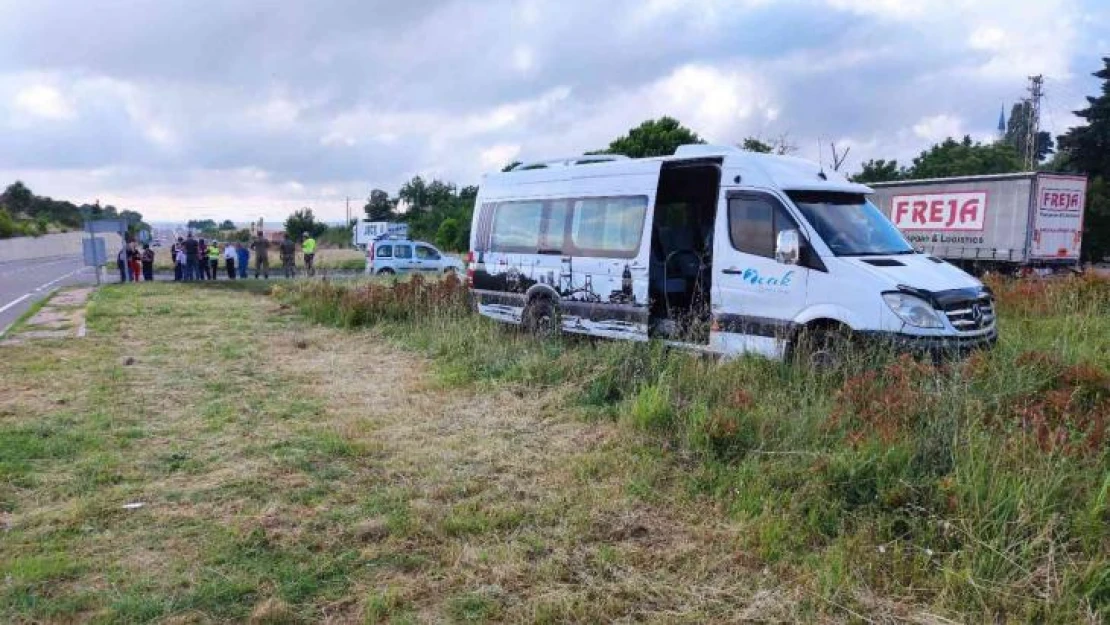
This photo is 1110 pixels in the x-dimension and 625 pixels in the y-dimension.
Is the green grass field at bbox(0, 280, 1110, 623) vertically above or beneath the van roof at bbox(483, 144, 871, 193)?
beneath

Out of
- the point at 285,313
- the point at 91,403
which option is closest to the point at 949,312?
the point at 91,403

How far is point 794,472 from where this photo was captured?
4.63 meters

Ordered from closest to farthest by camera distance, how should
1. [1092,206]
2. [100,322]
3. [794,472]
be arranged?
1. [794,472]
2. [100,322]
3. [1092,206]

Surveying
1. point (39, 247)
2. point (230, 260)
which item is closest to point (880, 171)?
point (230, 260)

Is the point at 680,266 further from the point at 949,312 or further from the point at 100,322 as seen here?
the point at 100,322

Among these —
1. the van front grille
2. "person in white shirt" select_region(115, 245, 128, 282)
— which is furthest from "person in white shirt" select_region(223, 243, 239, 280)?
the van front grille

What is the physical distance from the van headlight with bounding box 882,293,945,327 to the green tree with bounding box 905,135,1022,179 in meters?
42.7

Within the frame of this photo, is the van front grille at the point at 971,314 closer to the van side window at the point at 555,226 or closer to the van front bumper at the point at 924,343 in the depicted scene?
the van front bumper at the point at 924,343

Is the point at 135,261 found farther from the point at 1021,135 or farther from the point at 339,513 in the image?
the point at 1021,135

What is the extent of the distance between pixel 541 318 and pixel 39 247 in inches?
2491

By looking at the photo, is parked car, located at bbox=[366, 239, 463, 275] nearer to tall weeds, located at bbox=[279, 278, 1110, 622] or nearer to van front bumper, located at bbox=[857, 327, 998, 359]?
tall weeds, located at bbox=[279, 278, 1110, 622]

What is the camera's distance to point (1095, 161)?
3988 cm

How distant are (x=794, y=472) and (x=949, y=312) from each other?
3.13m

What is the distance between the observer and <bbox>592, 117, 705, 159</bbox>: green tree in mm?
35875
